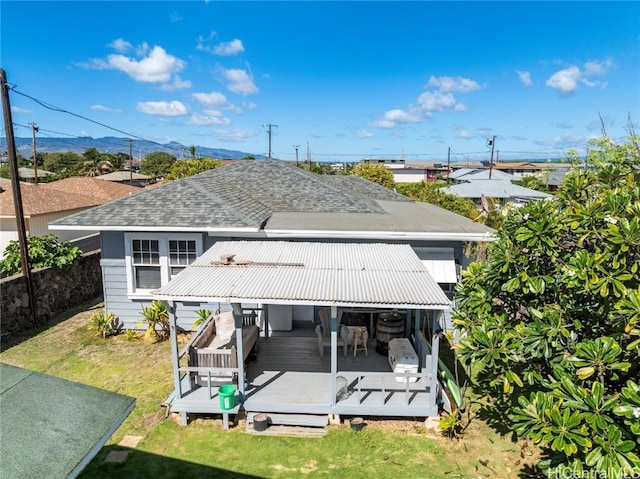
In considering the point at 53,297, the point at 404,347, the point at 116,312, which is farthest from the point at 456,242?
the point at 53,297

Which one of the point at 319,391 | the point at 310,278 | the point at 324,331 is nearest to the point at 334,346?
the point at 319,391

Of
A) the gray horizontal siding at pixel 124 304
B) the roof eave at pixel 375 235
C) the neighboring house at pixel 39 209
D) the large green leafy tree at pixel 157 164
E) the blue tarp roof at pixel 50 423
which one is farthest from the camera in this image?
the large green leafy tree at pixel 157 164

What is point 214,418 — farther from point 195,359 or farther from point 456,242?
point 456,242

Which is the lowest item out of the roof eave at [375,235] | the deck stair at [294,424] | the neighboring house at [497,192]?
the deck stair at [294,424]

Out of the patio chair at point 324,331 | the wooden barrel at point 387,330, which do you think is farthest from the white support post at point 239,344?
the wooden barrel at point 387,330

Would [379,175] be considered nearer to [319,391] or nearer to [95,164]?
[319,391]

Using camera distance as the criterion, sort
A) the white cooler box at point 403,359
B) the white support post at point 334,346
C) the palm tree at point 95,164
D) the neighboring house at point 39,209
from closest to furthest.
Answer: the white support post at point 334,346 → the white cooler box at point 403,359 → the neighboring house at point 39,209 → the palm tree at point 95,164

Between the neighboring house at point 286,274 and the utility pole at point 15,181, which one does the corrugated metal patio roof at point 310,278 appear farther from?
the utility pole at point 15,181
